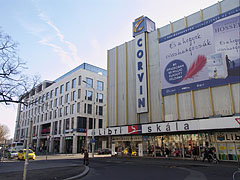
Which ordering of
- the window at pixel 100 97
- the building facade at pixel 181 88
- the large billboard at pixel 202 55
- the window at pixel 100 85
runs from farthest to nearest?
the window at pixel 100 85
the window at pixel 100 97
the large billboard at pixel 202 55
the building facade at pixel 181 88

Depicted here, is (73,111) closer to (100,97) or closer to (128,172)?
(100,97)

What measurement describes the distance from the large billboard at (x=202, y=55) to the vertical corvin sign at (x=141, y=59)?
3.21 metres

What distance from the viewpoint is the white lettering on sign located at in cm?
3013

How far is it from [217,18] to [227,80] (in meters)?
7.74

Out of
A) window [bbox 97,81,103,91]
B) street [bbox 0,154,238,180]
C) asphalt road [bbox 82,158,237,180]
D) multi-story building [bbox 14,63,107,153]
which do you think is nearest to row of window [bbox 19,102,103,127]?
multi-story building [bbox 14,63,107,153]

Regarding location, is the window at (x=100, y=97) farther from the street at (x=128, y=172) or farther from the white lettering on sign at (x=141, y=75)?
the street at (x=128, y=172)

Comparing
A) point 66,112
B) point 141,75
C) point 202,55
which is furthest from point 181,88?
point 66,112

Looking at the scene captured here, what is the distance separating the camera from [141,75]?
102 ft

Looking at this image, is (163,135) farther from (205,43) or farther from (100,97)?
(100,97)

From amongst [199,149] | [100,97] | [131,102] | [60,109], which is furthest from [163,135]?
[60,109]

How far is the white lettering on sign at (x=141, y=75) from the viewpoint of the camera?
30134mm

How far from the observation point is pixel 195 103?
24.8 meters

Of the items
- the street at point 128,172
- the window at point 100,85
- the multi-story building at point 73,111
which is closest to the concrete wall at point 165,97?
the street at point 128,172

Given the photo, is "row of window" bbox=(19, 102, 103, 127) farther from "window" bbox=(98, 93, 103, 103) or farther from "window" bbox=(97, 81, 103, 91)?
"window" bbox=(97, 81, 103, 91)
